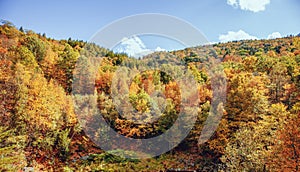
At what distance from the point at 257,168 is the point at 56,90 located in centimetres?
1815

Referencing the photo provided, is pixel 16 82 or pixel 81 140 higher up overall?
pixel 16 82

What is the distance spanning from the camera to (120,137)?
2344 centimetres

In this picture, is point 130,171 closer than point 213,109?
Yes

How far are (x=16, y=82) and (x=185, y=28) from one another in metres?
13.6

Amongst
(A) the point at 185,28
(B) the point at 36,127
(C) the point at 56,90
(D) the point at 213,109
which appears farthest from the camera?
(C) the point at 56,90

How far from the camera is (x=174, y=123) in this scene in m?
21.9

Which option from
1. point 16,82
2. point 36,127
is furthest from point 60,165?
point 16,82

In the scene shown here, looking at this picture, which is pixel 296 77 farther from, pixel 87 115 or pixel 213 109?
pixel 87 115

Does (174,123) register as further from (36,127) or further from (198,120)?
(36,127)

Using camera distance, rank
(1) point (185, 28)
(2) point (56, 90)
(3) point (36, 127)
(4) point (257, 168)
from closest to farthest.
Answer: (4) point (257, 168)
(1) point (185, 28)
(3) point (36, 127)
(2) point (56, 90)

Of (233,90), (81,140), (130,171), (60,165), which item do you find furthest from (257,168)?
(81,140)

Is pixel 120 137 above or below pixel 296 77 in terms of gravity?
below

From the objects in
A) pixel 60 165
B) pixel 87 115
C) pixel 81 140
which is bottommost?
pixel 60 165

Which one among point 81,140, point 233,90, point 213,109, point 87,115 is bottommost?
point 81,140
